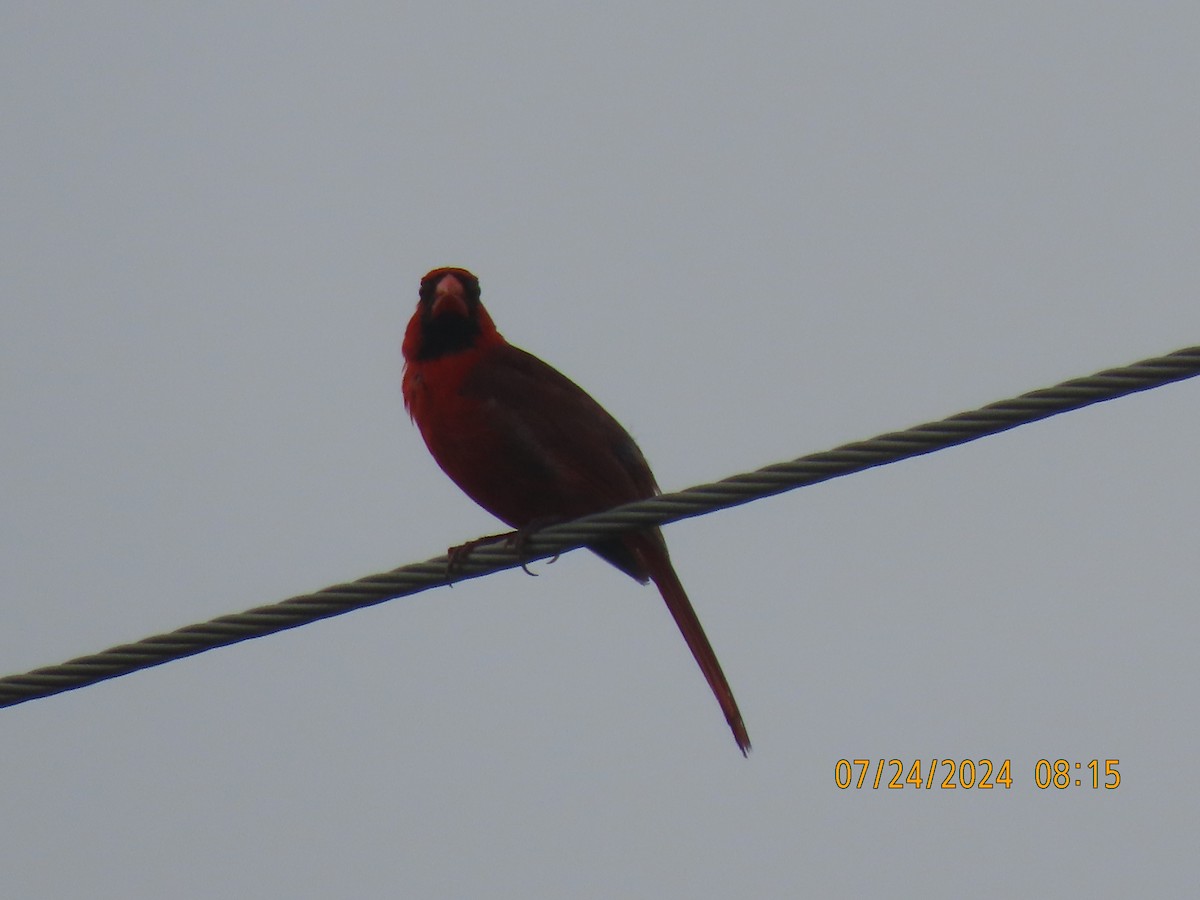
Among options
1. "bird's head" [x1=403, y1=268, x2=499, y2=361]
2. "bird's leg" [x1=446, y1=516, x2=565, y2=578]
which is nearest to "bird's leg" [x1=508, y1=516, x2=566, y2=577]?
"bird's leg" [x1=446, y1=516, x2=565, y2=578]

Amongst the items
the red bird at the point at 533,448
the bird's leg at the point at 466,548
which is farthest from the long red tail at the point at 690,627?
the bird's leg at the point at 466,548

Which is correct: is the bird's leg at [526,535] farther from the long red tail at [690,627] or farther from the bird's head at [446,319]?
the bird's head at [446,319]

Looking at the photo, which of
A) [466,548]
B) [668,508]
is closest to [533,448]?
[466,548]

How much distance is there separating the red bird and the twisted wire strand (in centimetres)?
105

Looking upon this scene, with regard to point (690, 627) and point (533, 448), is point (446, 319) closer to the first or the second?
point (533, 448)

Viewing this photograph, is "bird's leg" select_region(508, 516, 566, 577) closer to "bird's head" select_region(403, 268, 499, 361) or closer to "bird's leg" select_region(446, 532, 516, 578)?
"bird's leg" select_region(446, 532, 516, 578)

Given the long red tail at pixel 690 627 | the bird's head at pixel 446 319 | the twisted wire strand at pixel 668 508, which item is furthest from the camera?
the bird's head at pixel 446 319

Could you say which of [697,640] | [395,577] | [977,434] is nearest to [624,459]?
[697,640]

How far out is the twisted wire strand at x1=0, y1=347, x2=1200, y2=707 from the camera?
358 cm

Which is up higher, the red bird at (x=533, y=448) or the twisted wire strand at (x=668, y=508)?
the red bird at (x=533, y=448)

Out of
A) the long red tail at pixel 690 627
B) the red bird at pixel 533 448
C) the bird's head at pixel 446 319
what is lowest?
the long red tail at pixel 690 627

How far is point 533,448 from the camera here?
550cm

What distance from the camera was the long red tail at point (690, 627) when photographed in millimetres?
5266

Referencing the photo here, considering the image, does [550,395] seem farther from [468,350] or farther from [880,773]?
[880,773]
